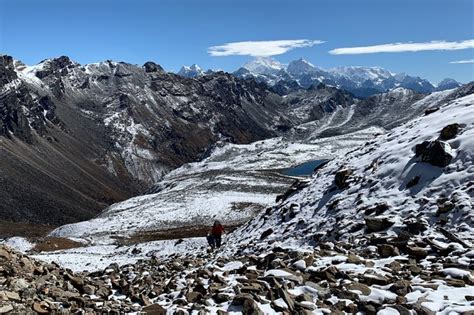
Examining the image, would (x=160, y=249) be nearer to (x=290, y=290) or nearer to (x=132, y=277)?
(x=132, y=277)

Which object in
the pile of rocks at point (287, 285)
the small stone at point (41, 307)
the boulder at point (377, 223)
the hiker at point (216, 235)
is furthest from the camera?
the hiker at point (216, 235)

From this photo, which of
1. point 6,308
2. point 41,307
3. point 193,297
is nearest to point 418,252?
point 193,297

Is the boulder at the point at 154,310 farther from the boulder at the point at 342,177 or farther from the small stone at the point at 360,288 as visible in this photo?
the boulder at the point at 342,177

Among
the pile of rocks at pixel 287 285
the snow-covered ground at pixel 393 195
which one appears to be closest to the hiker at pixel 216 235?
the snow-covered ground at pixel 393 195

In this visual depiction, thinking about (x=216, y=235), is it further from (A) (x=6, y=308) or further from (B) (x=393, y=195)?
(A) (x=6, y=308)

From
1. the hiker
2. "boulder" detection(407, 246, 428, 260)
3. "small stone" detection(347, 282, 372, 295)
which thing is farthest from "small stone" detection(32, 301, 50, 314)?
the hiker

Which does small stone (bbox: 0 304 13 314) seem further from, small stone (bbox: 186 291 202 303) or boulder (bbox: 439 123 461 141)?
boulder (bbox: 439 123 461 141)

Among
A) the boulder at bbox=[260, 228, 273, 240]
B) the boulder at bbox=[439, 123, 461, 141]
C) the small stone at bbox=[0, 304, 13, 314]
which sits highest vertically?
the boulder at bbox=[439, 123, 461, 141]
